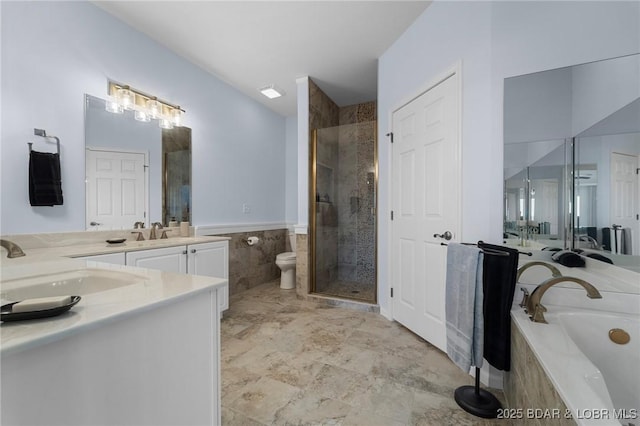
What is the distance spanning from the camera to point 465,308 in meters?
1.51

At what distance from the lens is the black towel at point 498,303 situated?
1.45m

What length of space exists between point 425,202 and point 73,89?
114 inches

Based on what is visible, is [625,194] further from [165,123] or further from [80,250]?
[165,123]

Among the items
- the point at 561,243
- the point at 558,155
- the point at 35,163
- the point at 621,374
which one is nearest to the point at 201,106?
the point at 35,163

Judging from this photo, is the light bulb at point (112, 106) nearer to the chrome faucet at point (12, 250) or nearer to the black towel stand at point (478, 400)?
the chrome faucet at point (12, 250)

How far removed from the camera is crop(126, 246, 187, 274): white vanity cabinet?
6.30 feet

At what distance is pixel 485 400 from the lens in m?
1.49

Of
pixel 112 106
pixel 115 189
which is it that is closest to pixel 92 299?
pixel 115 189

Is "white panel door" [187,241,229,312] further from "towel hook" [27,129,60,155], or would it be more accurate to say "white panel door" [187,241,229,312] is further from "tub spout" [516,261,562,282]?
"tub spout" [516,261,562,282]

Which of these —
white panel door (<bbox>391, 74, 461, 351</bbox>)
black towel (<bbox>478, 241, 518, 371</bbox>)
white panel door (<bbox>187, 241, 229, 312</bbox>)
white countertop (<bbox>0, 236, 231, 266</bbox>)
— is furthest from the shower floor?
white countertop (<bbox>0, 236, 231, 266</bbox>)

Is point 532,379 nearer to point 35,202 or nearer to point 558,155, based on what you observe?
point 558,155

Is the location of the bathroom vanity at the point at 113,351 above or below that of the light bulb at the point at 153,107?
below

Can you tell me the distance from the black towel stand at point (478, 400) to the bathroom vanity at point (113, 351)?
Answer: 133 cm

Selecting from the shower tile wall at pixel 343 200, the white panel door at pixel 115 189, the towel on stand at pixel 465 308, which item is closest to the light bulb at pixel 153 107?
the white panel door at pixel 115 189
